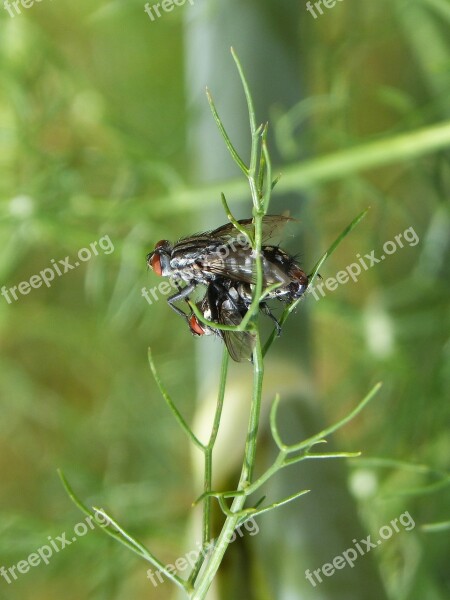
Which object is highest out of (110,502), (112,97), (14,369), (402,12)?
(112,97)

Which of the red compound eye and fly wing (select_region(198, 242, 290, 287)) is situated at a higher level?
fly wing (select_region(198, 242, 290, 287))

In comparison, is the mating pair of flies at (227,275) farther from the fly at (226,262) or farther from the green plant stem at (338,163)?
the green plant stem at (338,163)

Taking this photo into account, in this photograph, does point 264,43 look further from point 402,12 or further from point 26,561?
point 26,561

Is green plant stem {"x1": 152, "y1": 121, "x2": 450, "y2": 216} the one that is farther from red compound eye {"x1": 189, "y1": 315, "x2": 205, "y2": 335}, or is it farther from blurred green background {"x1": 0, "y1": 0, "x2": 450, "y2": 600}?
red compound eye {"x1": 189, "y1": 315, "x2": 205, "y2": 335}

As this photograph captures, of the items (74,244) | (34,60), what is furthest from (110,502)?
(34,60)

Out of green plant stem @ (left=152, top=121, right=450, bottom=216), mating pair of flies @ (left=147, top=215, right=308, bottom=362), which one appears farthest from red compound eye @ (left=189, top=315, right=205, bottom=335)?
green plant stem @ (left=152, top=121, right=450, bottom=216)

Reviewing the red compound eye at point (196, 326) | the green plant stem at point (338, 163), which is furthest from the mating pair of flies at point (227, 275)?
the green plant stem at point (338, 163)
